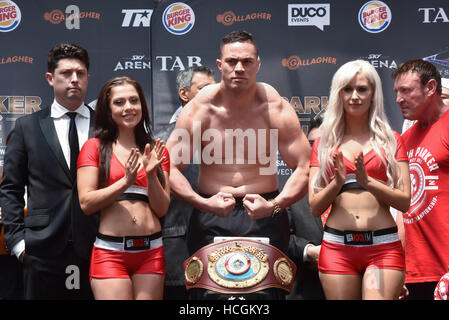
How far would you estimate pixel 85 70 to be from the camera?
4375 millimetres

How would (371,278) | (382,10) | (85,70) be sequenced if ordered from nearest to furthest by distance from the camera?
(371,278), (85,70), (382,10)

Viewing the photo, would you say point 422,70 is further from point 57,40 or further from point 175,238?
point 57,40

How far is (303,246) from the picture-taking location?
4.52 m

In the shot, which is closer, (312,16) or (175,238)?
(175,238)

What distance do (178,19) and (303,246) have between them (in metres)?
2.12

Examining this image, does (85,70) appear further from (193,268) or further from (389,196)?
(389,196)

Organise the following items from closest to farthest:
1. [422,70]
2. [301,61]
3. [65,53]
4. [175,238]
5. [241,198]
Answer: [241,198] → [422,70] → [65,53] → [175,238] → [301,61]

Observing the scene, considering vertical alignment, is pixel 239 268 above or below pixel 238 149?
below

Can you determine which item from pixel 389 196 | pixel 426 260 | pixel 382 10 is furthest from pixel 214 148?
pixel 382 10

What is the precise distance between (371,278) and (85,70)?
2.33 m

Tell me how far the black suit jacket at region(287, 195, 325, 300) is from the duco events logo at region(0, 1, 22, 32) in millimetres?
2717

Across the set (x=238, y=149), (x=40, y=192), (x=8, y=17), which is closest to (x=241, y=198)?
(x=238, y=149)

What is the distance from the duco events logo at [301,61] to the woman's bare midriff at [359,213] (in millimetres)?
1949

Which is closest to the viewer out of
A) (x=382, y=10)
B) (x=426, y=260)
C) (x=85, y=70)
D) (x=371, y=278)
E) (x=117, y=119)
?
(x=371, y=278)
